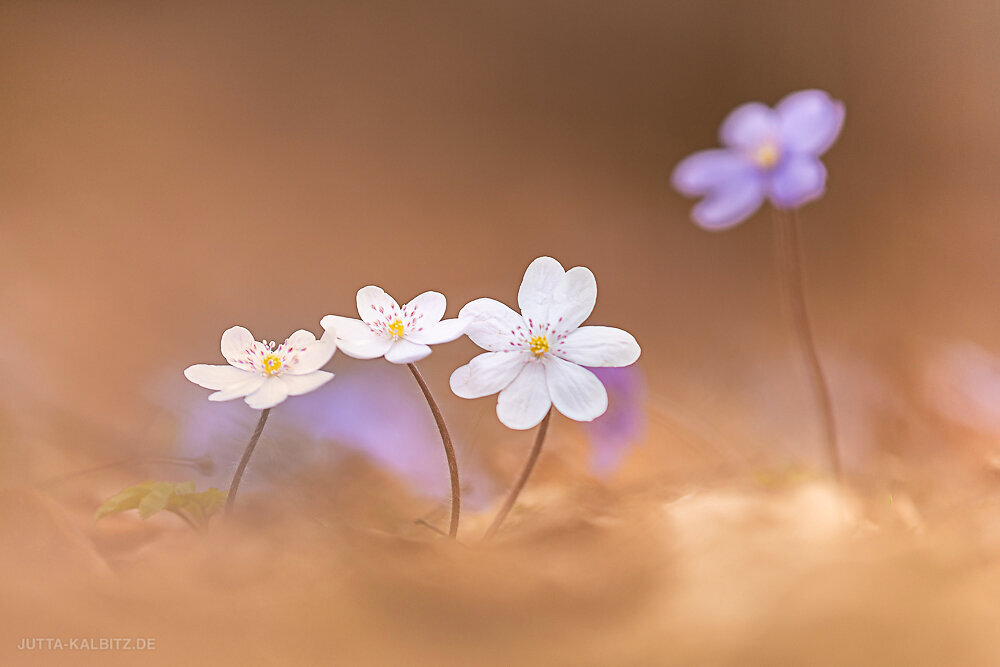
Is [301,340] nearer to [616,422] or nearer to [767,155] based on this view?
[616,422]

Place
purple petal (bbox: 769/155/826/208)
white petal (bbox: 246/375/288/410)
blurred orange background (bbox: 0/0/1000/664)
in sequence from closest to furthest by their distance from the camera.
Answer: white petal (bbox: 246/375/288/410)
purple petal (bbox: 769/155/826/208)
blurred orange background (bbox: 0/0/1000/664)

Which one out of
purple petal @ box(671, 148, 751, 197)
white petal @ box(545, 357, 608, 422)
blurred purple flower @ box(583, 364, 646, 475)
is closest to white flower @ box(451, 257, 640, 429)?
white petal @ box(545, 357, 608, 422)

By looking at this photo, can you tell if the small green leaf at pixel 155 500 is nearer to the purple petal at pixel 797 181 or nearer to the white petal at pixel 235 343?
the white petal at pixel 235 343

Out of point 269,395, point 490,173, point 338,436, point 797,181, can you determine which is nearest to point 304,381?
point 269,395

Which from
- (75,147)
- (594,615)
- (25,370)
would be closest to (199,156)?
(75,147)

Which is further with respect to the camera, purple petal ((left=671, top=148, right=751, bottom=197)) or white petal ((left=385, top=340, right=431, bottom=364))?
purple petal ((left=671, top=148, right=751, bottom=197))

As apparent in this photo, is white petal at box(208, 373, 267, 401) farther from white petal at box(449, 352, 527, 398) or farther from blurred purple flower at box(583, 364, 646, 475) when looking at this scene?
blurred purple flower at box(583, 364, 646, 475)
